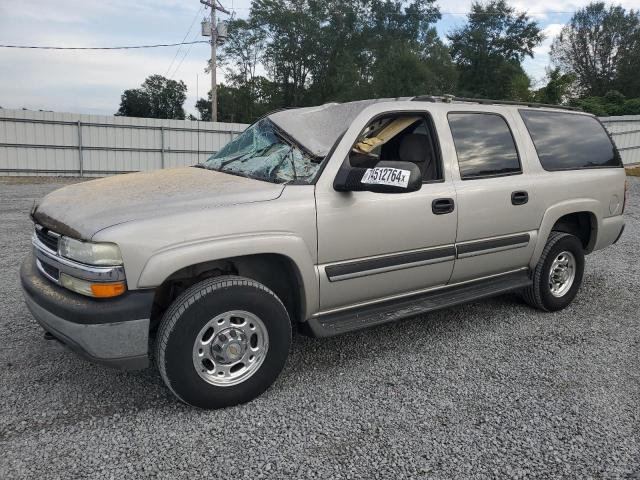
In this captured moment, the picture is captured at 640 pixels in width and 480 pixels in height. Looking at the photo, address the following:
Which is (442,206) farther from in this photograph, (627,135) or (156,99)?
(156,99)

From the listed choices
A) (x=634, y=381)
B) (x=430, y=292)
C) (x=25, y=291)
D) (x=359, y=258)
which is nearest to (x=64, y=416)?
(x=25, y=291)

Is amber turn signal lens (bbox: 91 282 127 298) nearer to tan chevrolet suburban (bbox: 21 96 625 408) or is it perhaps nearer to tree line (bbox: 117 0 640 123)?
tan chevrolet suburban (bbox: 21 96 625 408)

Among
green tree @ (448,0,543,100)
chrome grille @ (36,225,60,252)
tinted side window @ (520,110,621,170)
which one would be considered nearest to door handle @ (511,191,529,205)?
tinted side window @ (520,110,621,170)

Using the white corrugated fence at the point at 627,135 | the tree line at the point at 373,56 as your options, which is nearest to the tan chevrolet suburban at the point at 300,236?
the white corrugated fence at the point at 627,135

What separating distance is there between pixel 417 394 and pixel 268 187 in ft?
4.98

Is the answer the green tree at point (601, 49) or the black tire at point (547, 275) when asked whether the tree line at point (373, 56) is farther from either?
the black tire at point (547, 275)

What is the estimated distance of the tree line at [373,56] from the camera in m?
42.2

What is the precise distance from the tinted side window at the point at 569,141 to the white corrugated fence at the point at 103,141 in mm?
15112

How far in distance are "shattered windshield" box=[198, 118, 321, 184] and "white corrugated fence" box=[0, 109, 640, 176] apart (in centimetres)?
1481

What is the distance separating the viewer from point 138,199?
2773 millimetres

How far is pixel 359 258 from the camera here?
3.11 meters

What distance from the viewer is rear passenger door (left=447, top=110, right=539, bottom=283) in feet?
11.8

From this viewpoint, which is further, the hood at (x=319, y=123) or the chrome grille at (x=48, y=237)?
the hood at (x=319, y=123)

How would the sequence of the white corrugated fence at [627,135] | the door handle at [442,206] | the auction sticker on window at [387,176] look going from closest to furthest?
the auction sticker on window at [387,176], the door handle at [442,206], the white corrugated fence at [627,135]
